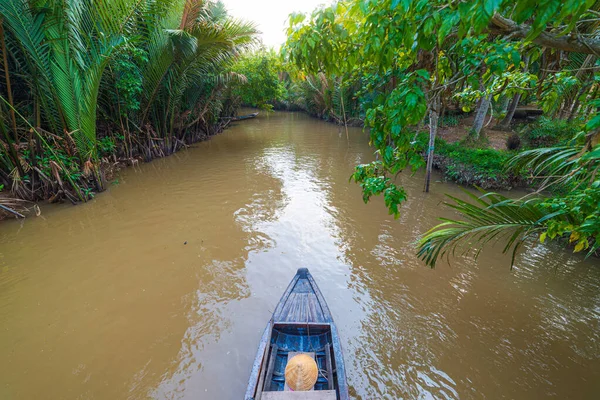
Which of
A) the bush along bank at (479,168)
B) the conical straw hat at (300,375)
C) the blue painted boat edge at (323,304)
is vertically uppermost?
the bush along bank at (479,168)

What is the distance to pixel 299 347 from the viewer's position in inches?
121

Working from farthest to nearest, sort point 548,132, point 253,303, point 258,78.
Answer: point 258,78 < point 548,132 < point 253,303

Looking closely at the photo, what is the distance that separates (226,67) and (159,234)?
9300mm

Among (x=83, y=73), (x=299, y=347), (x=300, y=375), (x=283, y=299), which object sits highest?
(x=83, y=73)

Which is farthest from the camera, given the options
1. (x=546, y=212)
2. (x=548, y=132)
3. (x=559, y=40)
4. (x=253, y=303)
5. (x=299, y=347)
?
(x=548, y=132)

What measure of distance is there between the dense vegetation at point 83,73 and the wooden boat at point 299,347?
6.27m

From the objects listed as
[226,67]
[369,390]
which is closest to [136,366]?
[369,390]

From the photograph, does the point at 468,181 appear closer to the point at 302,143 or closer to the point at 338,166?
the point at 338,166

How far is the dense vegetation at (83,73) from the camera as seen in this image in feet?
17.5

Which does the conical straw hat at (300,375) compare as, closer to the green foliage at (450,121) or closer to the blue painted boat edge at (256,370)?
the blue painted boat edge at (256,370)

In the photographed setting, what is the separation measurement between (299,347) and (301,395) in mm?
750

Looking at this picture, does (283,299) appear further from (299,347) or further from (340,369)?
(340,369)

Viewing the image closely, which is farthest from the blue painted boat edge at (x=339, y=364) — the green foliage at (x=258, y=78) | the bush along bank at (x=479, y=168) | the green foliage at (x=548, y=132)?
the green foliage at (x=258, y=78)

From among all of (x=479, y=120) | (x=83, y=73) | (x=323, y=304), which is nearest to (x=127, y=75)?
(x=83, y=73)
